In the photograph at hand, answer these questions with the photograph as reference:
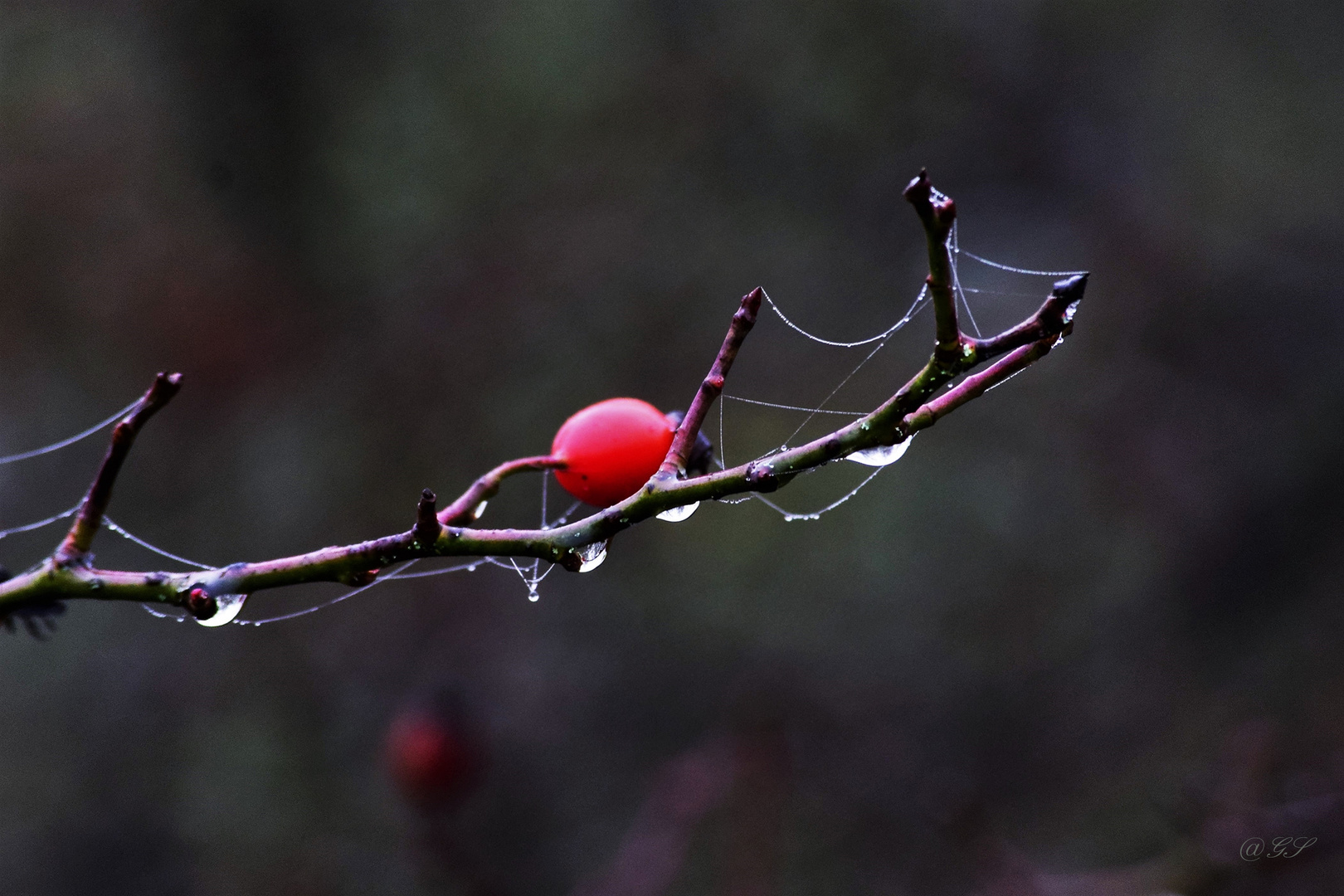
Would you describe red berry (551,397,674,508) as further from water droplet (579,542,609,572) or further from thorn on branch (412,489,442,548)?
thorn on branch (412,489,442,548)

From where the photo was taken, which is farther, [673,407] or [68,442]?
[673,407]

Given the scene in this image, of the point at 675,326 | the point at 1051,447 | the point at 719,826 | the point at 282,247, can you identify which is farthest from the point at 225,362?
the point at 1051,447

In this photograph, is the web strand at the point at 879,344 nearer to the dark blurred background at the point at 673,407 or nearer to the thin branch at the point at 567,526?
the thin branch at the point at 567,526

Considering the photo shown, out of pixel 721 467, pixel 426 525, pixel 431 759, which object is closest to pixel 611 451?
pixel 721 467

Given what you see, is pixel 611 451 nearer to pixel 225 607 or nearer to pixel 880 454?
pixel 880 454
